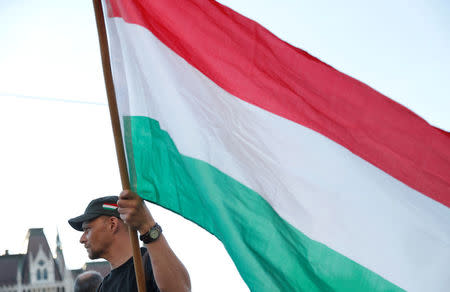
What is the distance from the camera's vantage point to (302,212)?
7.98 feet

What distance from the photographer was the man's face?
10.3ft

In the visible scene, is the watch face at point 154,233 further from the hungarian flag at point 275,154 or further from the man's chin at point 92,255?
the man's chin at point 92,255

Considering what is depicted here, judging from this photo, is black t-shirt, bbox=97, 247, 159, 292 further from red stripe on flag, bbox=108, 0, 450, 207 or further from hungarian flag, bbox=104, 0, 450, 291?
red stripe on flag, bbox=108, 0, 450, 207

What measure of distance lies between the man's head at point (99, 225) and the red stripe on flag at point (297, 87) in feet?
3.31

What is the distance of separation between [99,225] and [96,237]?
0.22 ft

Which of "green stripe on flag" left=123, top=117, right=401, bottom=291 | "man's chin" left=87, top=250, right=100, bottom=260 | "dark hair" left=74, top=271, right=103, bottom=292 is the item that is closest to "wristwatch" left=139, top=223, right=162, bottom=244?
"green stripe on flag" left=123, top=117, right=401, bottom=291

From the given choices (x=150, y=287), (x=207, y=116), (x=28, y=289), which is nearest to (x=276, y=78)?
(x=207, y=116)

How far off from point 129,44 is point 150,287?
95cm

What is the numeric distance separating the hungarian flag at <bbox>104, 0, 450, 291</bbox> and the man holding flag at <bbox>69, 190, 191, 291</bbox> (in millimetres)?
111

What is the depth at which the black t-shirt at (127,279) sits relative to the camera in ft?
8.54

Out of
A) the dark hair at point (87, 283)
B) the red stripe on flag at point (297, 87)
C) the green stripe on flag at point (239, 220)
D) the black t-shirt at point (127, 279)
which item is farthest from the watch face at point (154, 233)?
the dark hair at point (87, 283)

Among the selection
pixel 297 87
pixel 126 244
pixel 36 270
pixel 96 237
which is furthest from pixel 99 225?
pixel 36 270

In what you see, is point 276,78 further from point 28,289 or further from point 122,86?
point 28,289

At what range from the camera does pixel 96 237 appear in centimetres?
319
